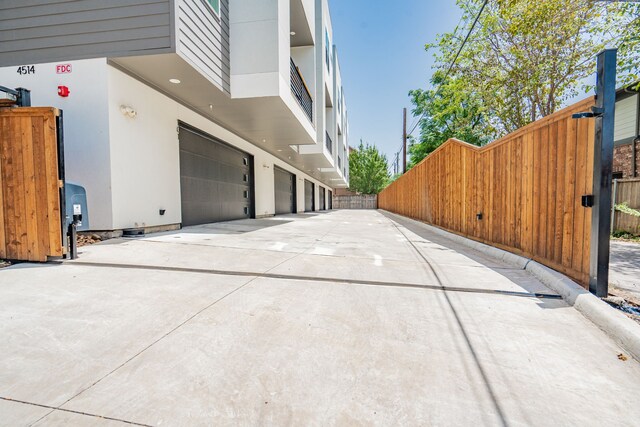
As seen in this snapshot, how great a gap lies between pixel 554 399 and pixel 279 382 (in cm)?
127

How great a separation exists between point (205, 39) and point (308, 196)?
695 inches

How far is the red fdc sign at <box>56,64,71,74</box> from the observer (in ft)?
16.1

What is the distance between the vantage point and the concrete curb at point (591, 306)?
1.74 m

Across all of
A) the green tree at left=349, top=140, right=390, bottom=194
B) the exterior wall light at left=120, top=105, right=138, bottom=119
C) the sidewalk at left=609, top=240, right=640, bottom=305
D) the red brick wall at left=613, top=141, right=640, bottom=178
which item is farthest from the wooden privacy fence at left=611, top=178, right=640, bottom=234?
the green tree at left=349, top=140, right=390, bottom=194

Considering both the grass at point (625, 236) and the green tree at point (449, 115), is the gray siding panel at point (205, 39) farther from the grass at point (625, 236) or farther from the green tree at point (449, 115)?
the grass at point (625, 236)

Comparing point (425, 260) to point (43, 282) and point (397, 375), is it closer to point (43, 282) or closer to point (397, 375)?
point (397, 375)

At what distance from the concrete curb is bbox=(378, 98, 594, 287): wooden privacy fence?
0.12 metres

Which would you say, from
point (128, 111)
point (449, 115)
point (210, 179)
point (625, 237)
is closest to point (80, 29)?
point (128, 111)

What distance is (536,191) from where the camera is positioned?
11.3 ft

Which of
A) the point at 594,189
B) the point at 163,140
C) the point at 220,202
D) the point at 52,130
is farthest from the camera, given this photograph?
the point at 220,202

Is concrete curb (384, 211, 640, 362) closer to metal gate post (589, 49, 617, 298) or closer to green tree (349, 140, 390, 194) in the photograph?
metal gate post (589, 49, 617, 298)

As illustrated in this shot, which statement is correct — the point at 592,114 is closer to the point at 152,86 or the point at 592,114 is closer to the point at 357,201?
the point at 152,86

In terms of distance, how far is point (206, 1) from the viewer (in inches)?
217

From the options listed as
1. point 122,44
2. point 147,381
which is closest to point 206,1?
point 122,44
